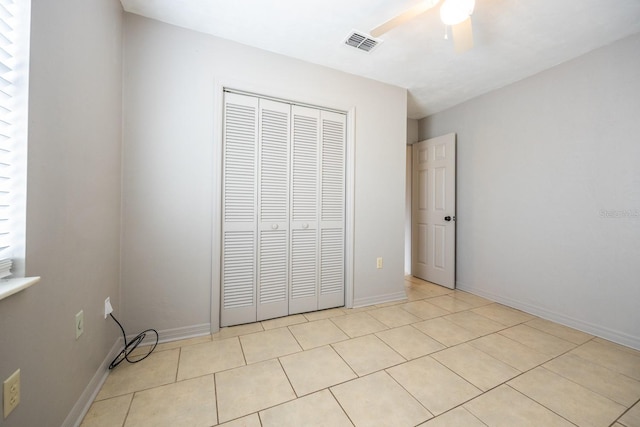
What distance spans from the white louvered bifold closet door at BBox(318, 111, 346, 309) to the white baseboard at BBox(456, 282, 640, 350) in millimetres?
1863

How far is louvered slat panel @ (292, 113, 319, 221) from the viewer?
92.8 inches

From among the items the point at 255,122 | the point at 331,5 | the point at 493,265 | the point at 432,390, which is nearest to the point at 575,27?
the point at 331,5

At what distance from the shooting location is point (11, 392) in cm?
77

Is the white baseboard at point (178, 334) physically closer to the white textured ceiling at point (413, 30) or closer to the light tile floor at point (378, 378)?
the light tile floor at point (378, 378)

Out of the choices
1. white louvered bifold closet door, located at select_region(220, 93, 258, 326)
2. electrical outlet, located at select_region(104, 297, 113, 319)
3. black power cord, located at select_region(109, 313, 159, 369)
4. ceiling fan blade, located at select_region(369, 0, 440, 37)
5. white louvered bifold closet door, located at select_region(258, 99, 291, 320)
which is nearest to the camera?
ceiling fan blade, located at select_region(369, 0, 440, 37)

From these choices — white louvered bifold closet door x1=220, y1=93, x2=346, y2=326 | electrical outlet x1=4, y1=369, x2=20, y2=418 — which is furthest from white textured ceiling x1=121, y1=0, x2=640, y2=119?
electrical outlet x1=4, y1=369, x2=20, y2=418

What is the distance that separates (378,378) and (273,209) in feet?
5.05

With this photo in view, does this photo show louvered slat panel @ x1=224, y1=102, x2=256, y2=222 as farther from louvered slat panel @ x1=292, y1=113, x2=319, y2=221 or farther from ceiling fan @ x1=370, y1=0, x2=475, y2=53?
ceiling fan @ x1=370, y1=0, x2=475, y2=53

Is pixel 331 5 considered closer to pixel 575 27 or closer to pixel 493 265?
pixel 575 27

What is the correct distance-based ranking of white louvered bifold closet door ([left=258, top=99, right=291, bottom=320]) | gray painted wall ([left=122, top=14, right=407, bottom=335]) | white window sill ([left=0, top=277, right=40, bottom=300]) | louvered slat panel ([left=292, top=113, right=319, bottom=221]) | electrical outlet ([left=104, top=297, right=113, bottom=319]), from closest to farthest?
white window sill ([left=0, top=277, right=40, bottom=300]) → electrical outlet ([left=104, top=297, right=113, bottom=319]) → gray painted wall ([left=122, top=14, right=407, bottom=335]) → white louvered bifold closet door ([left=258, top=99, right=291, bottom=320]) → louvered slat panel ([left=292, top=113, right=319, bottom=221])

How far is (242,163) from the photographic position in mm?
2143

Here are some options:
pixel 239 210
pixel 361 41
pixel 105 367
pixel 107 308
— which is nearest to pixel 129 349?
pixel 105 367

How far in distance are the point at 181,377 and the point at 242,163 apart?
1601 mm

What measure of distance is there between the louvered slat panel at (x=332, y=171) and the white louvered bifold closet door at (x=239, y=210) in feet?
2.29
